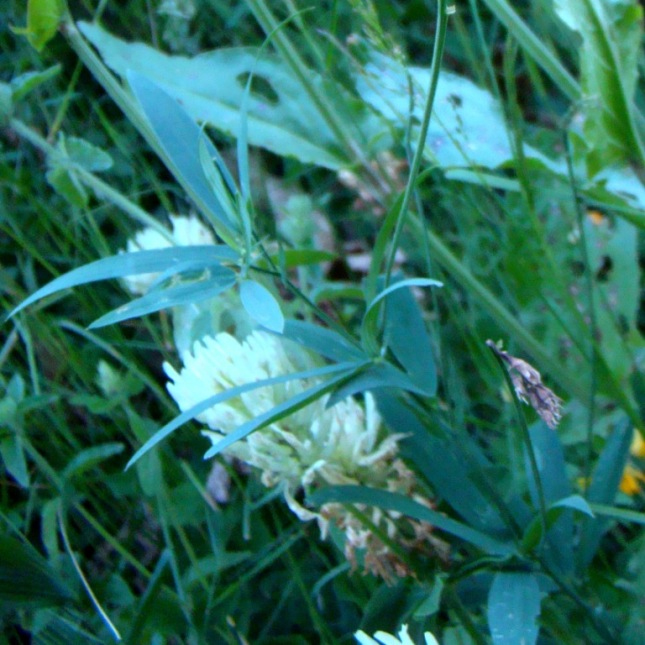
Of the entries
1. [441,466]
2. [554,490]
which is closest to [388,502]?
[441,466]

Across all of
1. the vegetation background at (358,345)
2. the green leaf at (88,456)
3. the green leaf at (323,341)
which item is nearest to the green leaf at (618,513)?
the vegetation background at (358,345)

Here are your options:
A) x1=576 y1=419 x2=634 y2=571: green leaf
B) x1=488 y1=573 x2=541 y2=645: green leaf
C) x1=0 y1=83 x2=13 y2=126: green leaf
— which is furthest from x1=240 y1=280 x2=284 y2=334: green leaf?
x1=0 y1=83 x2=13 y2=126: green leaf

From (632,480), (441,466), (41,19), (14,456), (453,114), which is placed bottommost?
(632,480)

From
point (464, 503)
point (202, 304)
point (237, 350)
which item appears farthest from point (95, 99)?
point (464, 503)

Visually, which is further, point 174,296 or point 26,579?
point 26,579

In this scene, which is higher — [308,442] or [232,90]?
[232,90]

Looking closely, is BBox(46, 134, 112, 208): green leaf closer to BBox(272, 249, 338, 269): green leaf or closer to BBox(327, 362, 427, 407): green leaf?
BBox(272, 249, 338, 269): green leaf

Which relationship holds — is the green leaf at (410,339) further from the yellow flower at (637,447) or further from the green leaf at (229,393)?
the yellow flower at (637,447)

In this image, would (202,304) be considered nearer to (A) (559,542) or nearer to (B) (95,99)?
(A) (559,542)

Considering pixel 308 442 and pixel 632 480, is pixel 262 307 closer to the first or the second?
pixel 308 442
